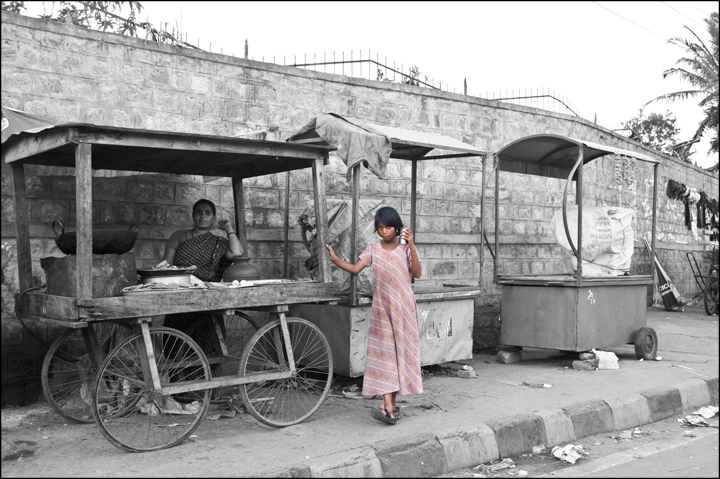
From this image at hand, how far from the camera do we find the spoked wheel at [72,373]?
17.0 ft

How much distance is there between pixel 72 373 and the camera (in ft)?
18.4

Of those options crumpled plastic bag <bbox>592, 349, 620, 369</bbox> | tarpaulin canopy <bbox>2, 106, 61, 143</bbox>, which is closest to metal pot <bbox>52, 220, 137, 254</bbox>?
tarpaulin canopy <bbox>2, 106, 61, 143</bbox>

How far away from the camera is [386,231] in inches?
205

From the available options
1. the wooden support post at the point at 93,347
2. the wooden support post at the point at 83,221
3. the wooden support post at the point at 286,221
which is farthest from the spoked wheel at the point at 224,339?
the wooden support post at the point at 83,221

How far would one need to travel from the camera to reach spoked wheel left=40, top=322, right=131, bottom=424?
17.0 feet

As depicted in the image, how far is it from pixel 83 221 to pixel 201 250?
1612 millimetres

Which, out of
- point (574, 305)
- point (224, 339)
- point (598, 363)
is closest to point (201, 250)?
point (224, 339)

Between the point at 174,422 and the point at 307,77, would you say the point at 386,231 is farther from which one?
the point at 307,77

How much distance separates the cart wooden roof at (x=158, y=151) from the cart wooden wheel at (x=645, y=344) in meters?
4.60

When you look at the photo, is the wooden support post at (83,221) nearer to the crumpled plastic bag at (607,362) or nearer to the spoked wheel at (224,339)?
the spoked wheel at (224,339)

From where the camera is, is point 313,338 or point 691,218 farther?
point 691,218

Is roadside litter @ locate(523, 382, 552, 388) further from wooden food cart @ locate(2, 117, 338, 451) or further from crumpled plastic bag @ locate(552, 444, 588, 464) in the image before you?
wooden food cart @ locate(2, 117, 338, 451)

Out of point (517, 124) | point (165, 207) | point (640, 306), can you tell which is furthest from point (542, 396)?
point (517, 124)

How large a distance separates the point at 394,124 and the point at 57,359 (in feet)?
15.6
